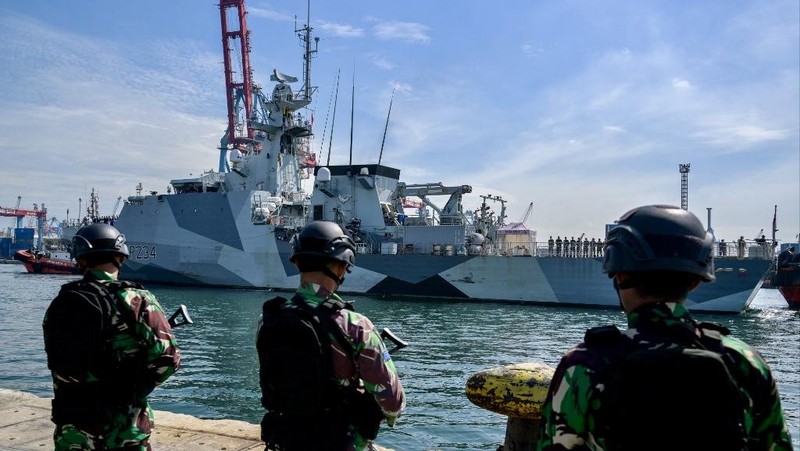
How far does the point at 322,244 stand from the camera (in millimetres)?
2268

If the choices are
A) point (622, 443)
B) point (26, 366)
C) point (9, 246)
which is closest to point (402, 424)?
point (622, 443)

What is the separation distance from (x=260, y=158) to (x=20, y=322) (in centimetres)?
1579

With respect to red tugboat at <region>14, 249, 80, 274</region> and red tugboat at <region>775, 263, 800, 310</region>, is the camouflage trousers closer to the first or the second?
red tugboat at <region>775, 263, 800, 310</region>

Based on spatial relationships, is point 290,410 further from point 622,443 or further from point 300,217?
point 300,217

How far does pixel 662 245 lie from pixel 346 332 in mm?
1052

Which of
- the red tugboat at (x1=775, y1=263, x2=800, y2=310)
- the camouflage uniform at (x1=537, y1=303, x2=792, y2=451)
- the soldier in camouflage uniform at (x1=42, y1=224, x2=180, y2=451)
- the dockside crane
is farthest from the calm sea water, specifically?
the dockside crane

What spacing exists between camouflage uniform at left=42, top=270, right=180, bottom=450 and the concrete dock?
1.49m

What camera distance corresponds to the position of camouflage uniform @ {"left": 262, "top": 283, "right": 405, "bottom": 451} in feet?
6.77

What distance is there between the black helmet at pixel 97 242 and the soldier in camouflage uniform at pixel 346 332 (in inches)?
38.4

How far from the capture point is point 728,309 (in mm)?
21281

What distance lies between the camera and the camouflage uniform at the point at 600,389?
135cm

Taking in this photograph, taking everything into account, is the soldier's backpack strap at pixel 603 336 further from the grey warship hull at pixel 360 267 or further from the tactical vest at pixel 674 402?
the grey warship hull at pixel 360 267

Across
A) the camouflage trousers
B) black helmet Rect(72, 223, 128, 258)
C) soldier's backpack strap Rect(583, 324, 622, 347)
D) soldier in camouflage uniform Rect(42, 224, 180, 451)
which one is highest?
black helmet Rect(72, 223, 128, 258)

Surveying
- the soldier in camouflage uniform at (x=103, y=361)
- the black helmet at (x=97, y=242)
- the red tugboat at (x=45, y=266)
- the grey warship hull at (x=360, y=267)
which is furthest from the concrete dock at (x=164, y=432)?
the red tugboat at (x=45, y=266)
